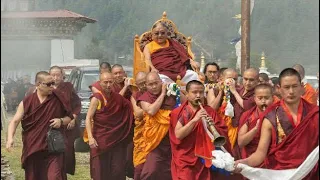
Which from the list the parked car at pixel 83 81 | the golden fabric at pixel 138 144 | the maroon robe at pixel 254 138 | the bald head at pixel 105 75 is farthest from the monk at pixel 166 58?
the parked car at pixel 83 81

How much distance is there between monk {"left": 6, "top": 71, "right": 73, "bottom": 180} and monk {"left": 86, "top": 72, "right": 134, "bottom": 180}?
994mm

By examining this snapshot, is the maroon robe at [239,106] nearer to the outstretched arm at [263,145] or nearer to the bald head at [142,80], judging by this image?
the bald head at [142,80]

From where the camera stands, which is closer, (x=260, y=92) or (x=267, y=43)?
(x=260, y=92)

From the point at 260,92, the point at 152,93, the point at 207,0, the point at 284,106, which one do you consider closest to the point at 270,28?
the point at 207,0

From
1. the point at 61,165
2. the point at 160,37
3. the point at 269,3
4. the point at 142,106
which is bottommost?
the point at 61,165

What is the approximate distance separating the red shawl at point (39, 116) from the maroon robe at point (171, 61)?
4.97 feet

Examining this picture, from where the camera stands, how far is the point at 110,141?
11438 millimetres

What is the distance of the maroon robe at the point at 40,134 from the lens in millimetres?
10016

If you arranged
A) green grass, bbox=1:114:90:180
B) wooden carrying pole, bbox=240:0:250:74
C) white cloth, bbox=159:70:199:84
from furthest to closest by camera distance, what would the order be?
wooden carrying pole, bbox=240:0:250:74, green grass, bbox=1:114:90:180, white cloth, bbox=159:70:199:84

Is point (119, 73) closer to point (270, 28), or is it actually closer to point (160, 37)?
point (160, 37)

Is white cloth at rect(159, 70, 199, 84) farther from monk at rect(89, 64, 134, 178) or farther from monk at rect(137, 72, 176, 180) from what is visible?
monk at rect(89, 64, 134, 178)

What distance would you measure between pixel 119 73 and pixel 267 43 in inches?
272

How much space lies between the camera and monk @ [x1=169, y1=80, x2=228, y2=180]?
8758 millimetres

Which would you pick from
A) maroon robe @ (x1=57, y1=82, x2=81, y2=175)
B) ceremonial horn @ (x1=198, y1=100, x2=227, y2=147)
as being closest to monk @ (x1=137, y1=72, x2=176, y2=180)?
maroon robe @ (x1=57, y1=82, x2=81, y2=175)
